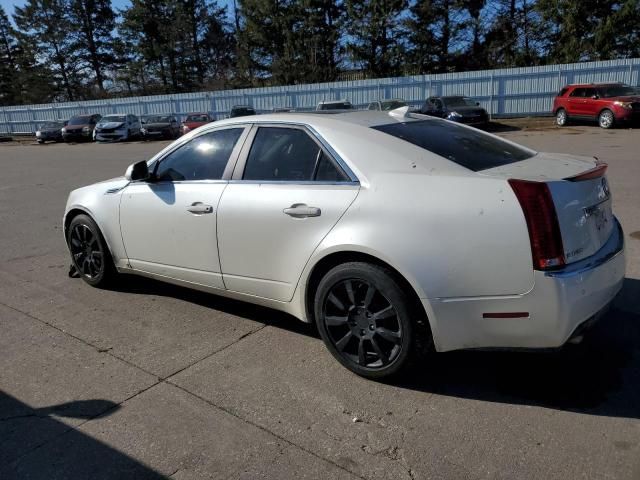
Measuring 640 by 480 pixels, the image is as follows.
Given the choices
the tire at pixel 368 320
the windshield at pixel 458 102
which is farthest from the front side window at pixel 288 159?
the windshield at pixel 458 102

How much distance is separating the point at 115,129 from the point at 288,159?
29.7 meters

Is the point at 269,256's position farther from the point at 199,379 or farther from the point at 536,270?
the point at 536,270

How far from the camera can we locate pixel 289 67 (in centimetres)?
4691

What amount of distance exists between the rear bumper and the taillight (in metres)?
0.07

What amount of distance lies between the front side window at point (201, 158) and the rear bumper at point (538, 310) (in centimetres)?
197

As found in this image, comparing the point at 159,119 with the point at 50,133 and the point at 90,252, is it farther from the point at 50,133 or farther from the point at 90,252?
the point at 90,252

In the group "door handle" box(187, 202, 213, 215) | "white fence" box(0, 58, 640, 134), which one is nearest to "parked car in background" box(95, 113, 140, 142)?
"white fence" box(0, 58, 640, 134)

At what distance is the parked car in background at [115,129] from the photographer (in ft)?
101

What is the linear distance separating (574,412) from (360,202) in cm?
164

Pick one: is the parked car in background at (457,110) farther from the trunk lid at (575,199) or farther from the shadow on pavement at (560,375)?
the trunk lid at (575,199)

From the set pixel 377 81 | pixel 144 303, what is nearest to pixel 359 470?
pixel 144 303

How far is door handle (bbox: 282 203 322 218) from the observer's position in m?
3.45

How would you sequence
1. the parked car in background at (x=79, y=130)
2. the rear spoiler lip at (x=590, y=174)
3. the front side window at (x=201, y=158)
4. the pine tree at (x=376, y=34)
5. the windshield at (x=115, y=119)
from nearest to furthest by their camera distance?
1. the rear spoiler lip at (x=590, y=174)
2. the front side window at (x=201, y=158)
3. the windshield at (x=115, y=119)
4. the parked car in background at (x=79, y=130)
5. the pine tree at (x=376, y=34)

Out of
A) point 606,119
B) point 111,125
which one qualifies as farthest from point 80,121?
point 606,119
